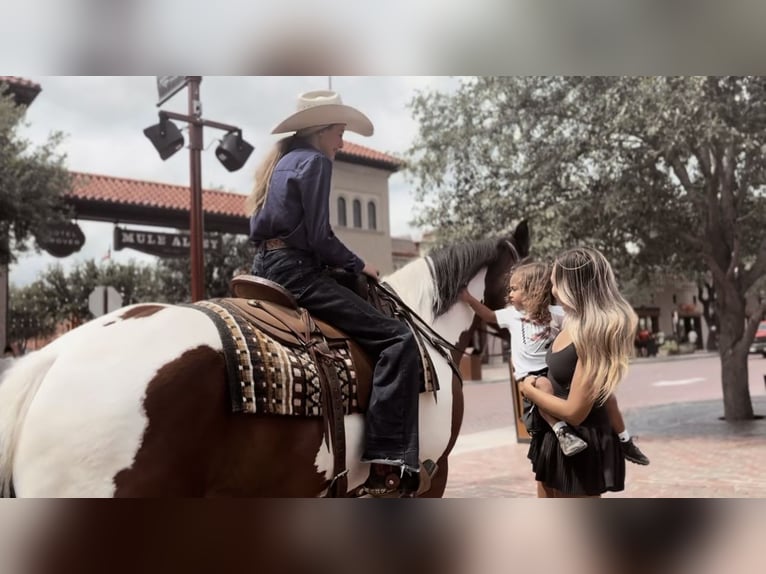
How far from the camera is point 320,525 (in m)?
2.62

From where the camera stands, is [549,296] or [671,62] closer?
[549,296]

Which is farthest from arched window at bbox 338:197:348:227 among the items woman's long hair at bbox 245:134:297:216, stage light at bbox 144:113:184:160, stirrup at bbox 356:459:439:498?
stirrup at bbox 356:459:439:498

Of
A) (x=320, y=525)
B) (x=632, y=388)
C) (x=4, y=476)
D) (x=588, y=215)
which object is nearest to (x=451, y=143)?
(x=588, y=215)

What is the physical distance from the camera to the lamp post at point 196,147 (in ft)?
15.2

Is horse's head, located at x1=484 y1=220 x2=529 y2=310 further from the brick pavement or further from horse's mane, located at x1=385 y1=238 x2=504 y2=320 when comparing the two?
the brick pavement

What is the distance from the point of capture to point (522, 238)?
3.30m

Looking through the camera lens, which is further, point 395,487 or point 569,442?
point 395,487

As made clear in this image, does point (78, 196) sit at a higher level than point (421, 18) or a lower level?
higher

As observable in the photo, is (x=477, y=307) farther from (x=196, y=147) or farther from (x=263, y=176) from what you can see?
(x=196, y=147)

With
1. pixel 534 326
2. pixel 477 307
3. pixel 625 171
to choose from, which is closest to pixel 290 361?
pixel 534 326

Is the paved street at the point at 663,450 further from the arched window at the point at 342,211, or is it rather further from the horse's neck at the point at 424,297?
the arched window at the point at 342,211

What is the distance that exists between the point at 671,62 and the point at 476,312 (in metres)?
1.78

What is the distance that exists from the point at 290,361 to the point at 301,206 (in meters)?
0.63

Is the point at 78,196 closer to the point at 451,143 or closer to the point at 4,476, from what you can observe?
the point at 451,143
